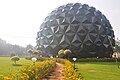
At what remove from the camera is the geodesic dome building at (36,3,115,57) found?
157 feet

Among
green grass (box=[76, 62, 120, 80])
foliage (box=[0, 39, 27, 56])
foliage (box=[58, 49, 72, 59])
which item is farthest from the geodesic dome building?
foliage (box=[0, 39, 27, 56])

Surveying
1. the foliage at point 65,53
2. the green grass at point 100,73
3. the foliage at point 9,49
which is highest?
the foliage at point 9,49

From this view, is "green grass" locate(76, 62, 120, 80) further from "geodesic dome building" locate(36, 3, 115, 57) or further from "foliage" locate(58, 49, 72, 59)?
"geodesic dome building" locate(36, 3, 115, 57)

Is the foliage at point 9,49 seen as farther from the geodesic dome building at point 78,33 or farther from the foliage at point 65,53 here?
the foliage at point 65,53

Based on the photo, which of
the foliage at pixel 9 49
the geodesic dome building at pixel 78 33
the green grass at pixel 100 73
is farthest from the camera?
the foliage at pixel 9 49

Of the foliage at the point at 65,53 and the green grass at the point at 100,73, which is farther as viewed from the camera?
the foliage at the point at 65,53

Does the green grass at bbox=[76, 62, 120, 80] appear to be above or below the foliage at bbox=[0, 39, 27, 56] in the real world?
below

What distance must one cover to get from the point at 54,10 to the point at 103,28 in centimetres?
1283

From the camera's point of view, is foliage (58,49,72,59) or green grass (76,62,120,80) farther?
foliage (58,49,72,59)

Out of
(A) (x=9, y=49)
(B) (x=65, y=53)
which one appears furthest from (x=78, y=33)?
(A) (x=9, y=49)

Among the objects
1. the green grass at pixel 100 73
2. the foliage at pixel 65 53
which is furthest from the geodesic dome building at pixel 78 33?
the green grass at pixel 100 73

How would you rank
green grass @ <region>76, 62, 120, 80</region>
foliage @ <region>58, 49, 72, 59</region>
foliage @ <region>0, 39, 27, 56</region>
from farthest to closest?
foliage @ <region>0, 39, 27, 56</region>
foliage @ <region>58, 49, 72, 59</region>
green grass @ <region>76, 62, 120, 80</region>

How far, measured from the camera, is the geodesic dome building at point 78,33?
48.0m

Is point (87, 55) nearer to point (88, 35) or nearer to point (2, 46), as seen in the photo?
point (88, 35)
